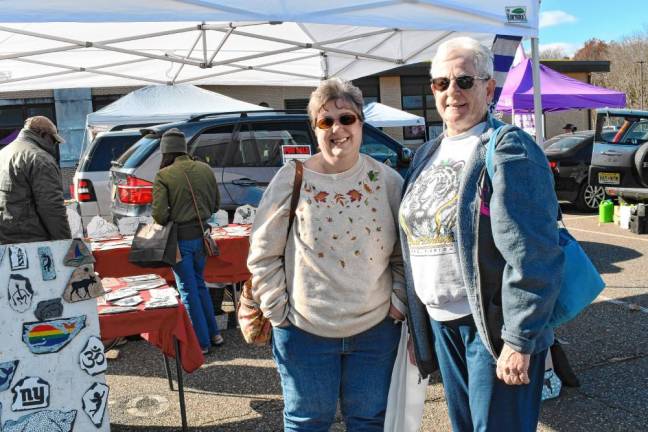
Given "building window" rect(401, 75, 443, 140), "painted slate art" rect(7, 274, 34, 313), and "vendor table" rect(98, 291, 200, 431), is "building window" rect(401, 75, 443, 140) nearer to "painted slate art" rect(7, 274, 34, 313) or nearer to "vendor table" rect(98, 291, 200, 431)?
"vendor table" rect(98, 291, 200, 431)

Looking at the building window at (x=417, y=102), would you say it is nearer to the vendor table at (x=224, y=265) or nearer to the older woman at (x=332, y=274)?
the vendor table at (x=224, y=265)

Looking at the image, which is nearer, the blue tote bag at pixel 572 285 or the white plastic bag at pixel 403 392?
the blue tote bag at pixel 572 285

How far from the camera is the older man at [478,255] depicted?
6.08 feet

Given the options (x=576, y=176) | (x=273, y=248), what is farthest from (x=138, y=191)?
(x=576, y=176)

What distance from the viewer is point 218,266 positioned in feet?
18.2

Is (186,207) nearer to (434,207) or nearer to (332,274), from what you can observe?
(332,274)

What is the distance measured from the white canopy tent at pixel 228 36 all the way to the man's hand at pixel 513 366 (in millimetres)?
2432

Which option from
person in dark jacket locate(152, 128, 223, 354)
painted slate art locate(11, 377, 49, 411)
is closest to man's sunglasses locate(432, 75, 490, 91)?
painted slate art locate(11, 377, 49, 411)

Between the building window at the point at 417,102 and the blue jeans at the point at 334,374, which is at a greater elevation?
the building window at the point at 417,102

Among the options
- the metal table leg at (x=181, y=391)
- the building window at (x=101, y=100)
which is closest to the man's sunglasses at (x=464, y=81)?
the metal table leg at (x=181, y=391)

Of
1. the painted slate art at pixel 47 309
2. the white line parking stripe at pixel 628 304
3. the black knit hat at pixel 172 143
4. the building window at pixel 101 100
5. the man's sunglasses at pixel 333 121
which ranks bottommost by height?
the white line parking stripe at pixel 628 304

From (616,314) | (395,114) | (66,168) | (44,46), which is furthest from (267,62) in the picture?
(66,168)

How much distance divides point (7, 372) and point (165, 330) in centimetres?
84

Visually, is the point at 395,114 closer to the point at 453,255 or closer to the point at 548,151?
the point at 548,151
